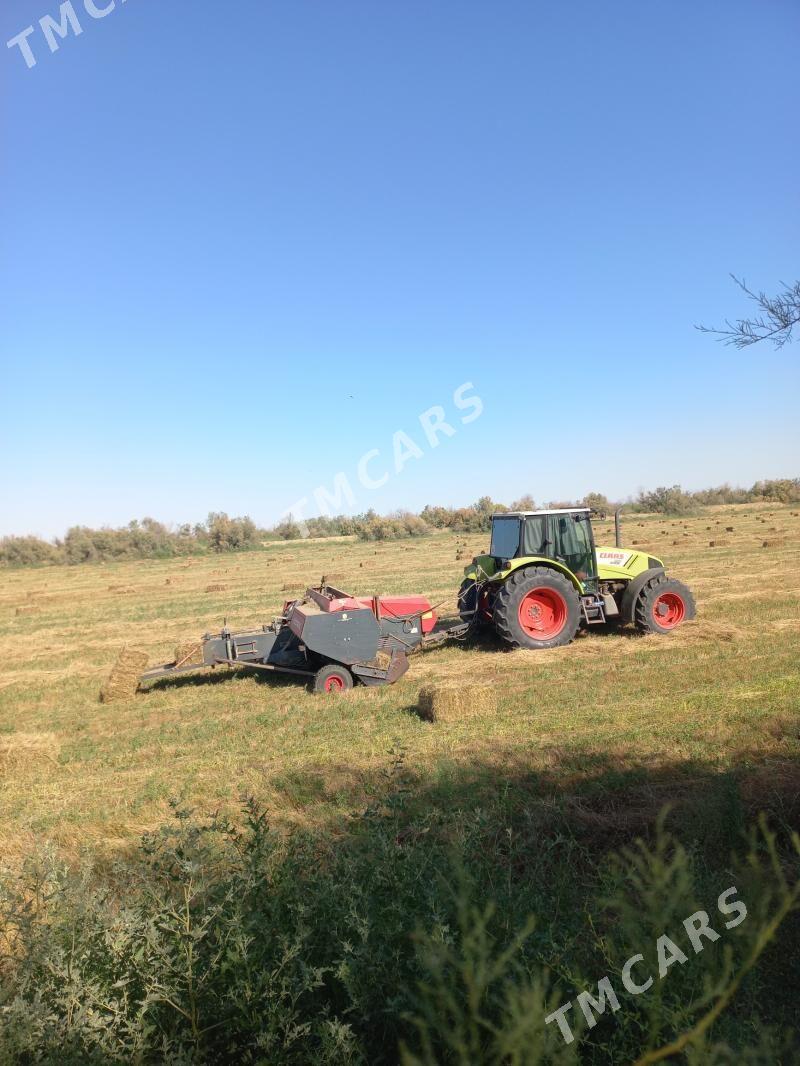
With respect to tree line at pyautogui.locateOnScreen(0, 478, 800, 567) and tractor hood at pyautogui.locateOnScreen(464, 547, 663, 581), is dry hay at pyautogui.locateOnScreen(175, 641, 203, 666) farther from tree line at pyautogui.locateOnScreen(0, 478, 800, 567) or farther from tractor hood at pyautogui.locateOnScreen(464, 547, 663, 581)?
tree line at pyautogui.locateOnScreen(0, 478, 800, 567)

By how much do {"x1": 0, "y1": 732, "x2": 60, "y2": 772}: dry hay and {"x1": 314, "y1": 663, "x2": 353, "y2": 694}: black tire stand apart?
9.39 ft

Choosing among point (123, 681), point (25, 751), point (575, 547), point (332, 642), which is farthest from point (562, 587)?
point (25, 751)

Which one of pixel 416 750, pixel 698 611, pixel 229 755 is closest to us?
pixel 416 750

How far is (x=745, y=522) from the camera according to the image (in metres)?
31.7

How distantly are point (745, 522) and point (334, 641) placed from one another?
30.1 m

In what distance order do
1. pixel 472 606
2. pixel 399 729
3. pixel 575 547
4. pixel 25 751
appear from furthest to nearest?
pixel 472 606 < pixel 575 547 < pixel 25 751 < pixel 399 729

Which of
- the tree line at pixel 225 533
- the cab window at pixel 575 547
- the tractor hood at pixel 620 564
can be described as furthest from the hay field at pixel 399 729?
the tree line at pixel 225 533

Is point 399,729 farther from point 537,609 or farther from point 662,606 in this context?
point 662,606

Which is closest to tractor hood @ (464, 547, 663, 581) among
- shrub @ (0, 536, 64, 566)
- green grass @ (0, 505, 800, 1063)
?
green grass @ (0, 505, 800, 1063)

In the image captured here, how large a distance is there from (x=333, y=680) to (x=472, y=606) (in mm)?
2846

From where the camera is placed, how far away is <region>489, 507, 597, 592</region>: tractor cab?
9.09m

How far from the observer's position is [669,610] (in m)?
9.38

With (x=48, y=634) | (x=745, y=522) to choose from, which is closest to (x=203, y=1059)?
(x=48, y=634)

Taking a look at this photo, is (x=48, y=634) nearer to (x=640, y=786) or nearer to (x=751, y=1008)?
(x=640, y=786)
